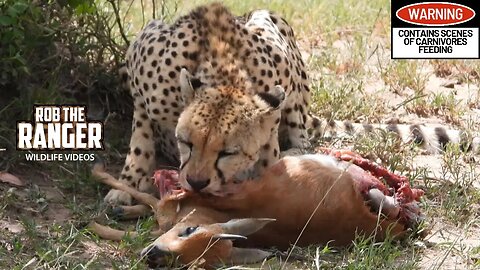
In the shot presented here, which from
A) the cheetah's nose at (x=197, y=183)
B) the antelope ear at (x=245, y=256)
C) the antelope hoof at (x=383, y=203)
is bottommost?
the antelope ear at (x=245, y=256)

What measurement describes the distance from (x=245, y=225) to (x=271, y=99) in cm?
77

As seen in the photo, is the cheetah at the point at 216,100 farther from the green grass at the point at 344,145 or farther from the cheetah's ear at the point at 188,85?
the green grass at the point at 344,145

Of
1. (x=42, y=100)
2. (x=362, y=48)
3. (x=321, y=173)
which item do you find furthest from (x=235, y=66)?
(x=362, y=48)

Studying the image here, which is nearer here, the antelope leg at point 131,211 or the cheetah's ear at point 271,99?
the cheetah's ear at point 271,99

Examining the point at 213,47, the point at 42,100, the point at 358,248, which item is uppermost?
the point at 213,47

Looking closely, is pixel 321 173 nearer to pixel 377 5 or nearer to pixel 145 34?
pixel 145 34

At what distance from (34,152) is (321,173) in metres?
1.66

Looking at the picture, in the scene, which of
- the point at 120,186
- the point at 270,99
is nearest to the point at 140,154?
the point at 120,186

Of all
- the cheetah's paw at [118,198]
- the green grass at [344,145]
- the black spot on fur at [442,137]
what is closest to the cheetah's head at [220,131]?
the green grass at [344,145]

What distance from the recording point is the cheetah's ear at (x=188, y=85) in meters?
4.86

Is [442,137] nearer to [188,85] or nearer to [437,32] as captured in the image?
A: [437,32]

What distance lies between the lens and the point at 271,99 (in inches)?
190

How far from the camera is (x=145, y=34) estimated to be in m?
5.69

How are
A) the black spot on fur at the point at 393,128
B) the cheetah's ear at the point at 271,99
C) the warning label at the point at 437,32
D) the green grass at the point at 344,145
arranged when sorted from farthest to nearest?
the warning label at the point at 437,32 → the black spot on fur at the point at 393,128 → the cheetah's ear at the point at 271,99 → the green grass at the point at 344,145
